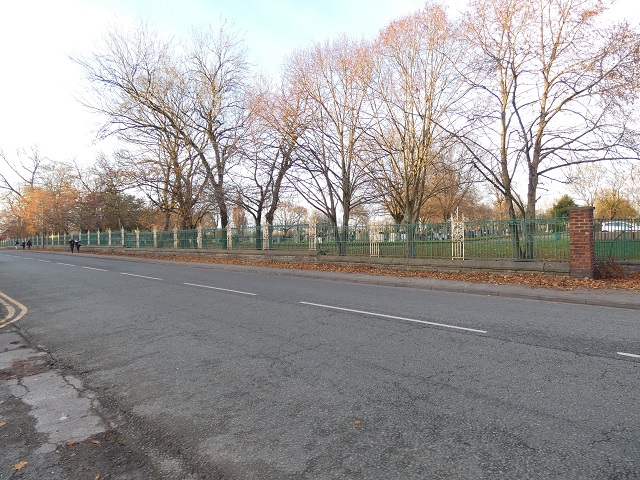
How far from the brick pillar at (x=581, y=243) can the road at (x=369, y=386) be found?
4.12m

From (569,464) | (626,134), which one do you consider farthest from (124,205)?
Answer: (569,464)

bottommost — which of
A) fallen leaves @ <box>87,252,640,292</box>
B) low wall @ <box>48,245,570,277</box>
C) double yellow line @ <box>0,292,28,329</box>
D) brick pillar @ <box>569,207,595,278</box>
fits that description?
double yellow line @ <box>0,292,28,329</box>

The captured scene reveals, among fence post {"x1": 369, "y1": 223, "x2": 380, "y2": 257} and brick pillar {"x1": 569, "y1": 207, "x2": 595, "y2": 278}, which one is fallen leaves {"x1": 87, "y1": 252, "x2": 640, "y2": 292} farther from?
fence post {"x1": 369, "y1": 223, "x2": 380, "y2": 257}

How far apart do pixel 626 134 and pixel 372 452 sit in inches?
637

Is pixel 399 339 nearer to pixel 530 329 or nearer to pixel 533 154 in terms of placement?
pixel 530 329

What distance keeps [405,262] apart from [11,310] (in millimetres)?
13167

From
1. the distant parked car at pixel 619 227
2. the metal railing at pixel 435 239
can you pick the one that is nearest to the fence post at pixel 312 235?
the metal railing at pixel 435 239

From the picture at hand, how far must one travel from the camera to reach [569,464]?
8.61 feet

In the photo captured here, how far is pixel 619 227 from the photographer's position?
12203 millimetres

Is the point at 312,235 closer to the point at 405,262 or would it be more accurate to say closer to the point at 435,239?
the point at 405,262

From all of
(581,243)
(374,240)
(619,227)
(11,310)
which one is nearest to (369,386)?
(11,310)

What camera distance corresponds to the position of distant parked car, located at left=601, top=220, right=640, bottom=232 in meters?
12.1

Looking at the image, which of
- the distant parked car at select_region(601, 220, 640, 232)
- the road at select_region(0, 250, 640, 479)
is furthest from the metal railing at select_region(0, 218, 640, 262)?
the road at select_region(0, 250, 640, 479)

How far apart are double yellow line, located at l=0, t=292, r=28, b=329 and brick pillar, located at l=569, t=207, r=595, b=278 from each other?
14774 mm
